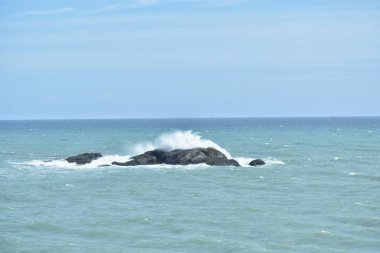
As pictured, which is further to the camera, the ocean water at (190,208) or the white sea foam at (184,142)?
the white sea foam at (184,142)

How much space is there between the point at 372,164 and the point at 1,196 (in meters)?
38.7

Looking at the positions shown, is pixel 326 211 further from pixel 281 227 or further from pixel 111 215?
pixel 111 215

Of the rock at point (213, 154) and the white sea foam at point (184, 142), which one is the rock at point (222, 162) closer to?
the rock at point (213, 154)

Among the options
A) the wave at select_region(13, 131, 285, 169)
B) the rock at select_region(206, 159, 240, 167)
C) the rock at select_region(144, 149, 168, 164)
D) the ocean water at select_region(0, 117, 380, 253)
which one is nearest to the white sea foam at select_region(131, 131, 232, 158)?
the wave at select_region(13, 131, 285, 169)

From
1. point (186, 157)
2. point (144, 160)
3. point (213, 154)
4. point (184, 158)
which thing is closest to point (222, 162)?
point (213, 154)

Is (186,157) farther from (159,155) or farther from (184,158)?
(159,155)

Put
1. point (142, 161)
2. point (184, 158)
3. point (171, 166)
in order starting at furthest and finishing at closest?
point (142, 161), point (184, 158), point (171, 166)

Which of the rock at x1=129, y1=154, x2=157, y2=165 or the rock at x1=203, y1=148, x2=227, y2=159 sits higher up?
the rock at x1=203, y1=148, x2=227, y2=159

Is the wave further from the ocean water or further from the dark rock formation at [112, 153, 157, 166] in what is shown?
the ocean water

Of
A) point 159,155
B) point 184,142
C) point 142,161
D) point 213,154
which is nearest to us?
point 142,161

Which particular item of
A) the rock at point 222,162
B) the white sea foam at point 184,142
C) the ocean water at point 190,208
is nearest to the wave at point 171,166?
the white sea foam at point 184,142

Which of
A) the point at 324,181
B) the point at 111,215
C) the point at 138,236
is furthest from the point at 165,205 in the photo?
the point at 324,181

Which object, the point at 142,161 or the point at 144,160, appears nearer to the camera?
the point at 142,161

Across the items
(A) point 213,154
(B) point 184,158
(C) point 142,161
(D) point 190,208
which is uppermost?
(A) point 213,154
